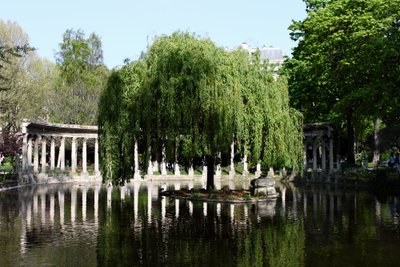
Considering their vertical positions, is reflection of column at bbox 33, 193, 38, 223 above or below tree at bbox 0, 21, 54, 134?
below

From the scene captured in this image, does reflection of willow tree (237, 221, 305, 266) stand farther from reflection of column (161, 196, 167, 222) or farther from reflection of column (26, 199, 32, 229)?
reflection of column (26, 199, 32, 229)

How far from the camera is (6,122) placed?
57594 mm

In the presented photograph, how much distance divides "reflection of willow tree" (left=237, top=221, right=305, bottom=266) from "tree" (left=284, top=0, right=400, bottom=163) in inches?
821

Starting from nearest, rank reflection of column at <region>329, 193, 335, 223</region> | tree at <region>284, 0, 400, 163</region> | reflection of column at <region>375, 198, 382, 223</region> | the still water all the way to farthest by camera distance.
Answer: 1. the still water
2. reflection of column at <region>375, 198, 382, 223</region>
3. reflection of column at <region>329, 193, 335, 223</region>
4. tree at <region>284, 0, 400, 163</region>

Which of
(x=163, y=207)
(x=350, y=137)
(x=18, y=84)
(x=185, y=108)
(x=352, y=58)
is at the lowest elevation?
(x=163, y=207)

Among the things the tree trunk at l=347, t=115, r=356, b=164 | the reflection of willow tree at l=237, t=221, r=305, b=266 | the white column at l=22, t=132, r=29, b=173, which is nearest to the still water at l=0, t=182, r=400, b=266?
the reflection of willow tree at l=237, t=221, r=305, b=266

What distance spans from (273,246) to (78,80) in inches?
2338

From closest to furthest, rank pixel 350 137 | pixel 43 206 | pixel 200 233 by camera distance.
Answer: pixel 200 233 < pixel 43 206 < pixel 350 137

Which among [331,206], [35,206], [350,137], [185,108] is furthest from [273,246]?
[350,137]

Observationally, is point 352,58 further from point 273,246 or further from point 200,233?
point 273,246

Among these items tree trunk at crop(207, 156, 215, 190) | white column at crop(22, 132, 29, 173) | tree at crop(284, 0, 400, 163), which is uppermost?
tree at crop(284, 0, 400, 163)

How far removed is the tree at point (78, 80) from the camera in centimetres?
7038

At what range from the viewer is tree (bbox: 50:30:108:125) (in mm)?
70375

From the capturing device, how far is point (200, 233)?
65.5ft
